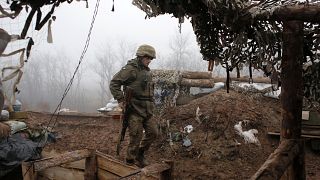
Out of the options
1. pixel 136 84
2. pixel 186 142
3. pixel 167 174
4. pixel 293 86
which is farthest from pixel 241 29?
pixel 186 142

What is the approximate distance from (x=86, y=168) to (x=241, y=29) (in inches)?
165

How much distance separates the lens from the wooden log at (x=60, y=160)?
5.22 metres

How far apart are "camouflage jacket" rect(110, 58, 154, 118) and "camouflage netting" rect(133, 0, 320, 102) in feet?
7.88

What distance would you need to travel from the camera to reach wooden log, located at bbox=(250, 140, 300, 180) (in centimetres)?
262

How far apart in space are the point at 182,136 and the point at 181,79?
110 inches

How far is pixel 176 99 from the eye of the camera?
35.2ft

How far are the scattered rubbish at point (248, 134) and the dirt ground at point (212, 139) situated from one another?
10cm

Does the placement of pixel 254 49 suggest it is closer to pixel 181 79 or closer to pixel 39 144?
pixel 39 144

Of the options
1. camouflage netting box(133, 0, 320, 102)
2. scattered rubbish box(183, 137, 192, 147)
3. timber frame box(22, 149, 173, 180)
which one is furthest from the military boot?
camouflage netting box(133, 0, 320, 102)

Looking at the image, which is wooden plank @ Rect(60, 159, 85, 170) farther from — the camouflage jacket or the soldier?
the camouflage jacket

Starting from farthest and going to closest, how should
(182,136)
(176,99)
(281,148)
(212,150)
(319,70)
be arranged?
(176,99) < (182,136) < (212,150) < (319,70) < (281,148)

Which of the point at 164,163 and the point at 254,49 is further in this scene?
the point at 164,163

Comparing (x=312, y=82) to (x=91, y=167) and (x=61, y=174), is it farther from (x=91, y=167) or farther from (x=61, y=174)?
(x=61, y=174)

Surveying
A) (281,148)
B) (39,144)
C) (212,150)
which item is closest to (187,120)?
(212,150)
